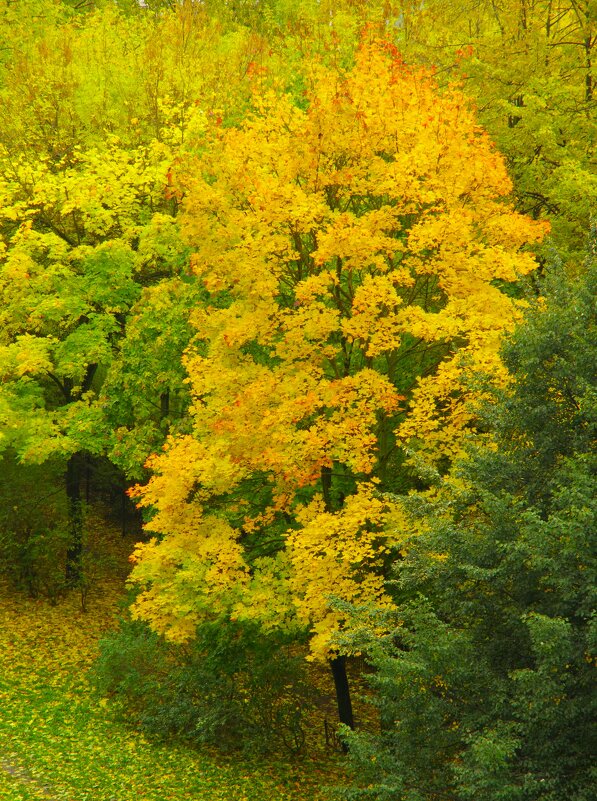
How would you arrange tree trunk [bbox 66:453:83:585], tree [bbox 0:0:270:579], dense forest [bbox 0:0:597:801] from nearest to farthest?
dense forest [bbox 0:0:597:801]
tree [bbox 0:0:270:579]
tree trunk [bbox 66:453:83:585]

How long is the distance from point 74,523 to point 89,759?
30.7 feet

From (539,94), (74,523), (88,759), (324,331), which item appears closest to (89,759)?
(88,759)

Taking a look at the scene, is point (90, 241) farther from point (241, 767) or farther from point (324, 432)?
point (241, 767)

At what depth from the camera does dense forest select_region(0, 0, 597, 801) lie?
9.77m

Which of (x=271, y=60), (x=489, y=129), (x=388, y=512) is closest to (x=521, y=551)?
(x=388, y=512)

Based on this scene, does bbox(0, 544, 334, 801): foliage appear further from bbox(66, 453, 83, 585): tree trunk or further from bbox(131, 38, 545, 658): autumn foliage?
bbox(66, 453, 83, 585): tree trunk

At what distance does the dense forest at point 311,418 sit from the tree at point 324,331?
66 mm

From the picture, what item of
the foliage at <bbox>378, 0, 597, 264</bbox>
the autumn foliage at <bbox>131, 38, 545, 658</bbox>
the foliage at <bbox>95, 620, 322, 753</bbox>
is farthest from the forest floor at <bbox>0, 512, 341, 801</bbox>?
the foliage at <bbox>378, 0, 597, 264</bbox>

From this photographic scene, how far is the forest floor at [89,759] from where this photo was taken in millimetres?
14070

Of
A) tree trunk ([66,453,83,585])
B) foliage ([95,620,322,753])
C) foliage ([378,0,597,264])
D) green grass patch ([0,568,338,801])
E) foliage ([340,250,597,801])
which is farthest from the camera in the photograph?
tree trunk ([66,453,83,585])

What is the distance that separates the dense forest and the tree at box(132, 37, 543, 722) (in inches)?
2.6

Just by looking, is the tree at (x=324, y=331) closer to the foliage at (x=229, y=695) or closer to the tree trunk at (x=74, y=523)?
Answer: the foliage at (x=229, y=695)

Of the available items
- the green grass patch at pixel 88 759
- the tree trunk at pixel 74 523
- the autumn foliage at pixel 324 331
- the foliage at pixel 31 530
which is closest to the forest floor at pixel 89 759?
the green grass patch at pixel 88 759

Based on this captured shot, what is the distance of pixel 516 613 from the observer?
9461 mm
